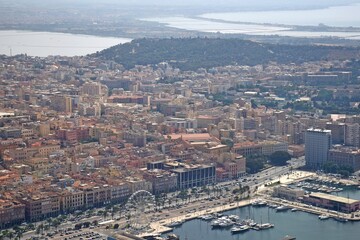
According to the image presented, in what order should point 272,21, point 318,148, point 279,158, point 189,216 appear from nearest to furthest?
point 189,216 < point 318,148 < point 279,158 < point 272,21

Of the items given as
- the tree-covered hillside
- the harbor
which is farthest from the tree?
the tree-covered hillside

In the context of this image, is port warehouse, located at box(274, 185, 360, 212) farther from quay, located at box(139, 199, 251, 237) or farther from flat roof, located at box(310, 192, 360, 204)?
quay, located at box(139, 199, 251, 237)

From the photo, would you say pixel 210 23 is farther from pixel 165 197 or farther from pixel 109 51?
pixel 165 197

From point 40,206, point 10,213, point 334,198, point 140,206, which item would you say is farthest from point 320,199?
point 10,213

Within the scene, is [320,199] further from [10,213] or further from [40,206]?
[10,213]

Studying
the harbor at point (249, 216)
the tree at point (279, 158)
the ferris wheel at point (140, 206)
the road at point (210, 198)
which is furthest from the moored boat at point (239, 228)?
the tree at point (279, 158)
